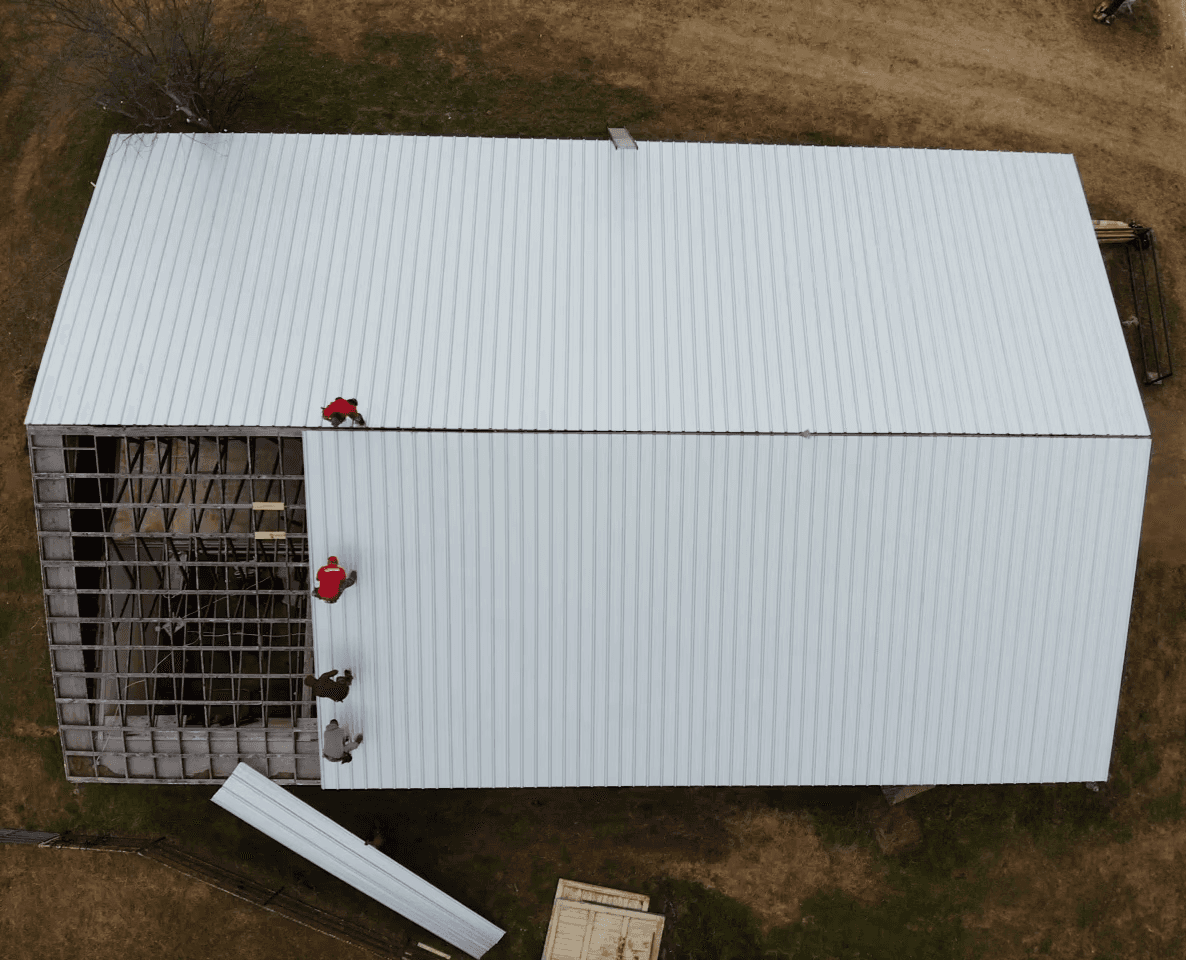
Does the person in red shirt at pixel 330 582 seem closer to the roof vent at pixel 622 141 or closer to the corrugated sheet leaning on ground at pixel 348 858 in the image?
the corrugated sheet leaning on ground at pixel 348 858

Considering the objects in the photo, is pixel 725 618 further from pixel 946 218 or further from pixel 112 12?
pixel 112 12

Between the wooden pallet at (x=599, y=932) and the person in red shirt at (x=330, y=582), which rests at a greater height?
the person in red shirt at (x=330, y=582)

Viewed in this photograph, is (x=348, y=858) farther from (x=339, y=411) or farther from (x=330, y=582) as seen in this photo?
(x=339, y=411)

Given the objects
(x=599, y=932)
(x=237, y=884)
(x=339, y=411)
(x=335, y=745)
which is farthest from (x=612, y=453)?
(x=237, y=884)

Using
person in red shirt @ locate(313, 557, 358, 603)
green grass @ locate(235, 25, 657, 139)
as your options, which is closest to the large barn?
person in red shirt @ locate(313, 557, 358, 603)

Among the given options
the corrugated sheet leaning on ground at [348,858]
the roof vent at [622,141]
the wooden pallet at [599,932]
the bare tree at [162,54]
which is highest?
the bare tree at [162,54]

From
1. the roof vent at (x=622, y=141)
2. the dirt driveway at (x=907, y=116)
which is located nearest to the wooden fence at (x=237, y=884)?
the dirt driveway at (x=907, y=116)

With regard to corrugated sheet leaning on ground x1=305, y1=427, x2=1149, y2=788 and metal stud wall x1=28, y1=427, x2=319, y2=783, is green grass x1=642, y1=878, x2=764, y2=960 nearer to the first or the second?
corrugated sheet leaning on ground x1=305, y1=427, x2=1149, y2=788
